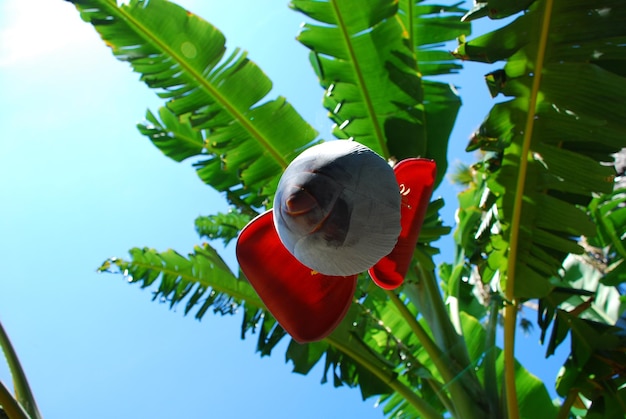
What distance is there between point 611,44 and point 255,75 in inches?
73.9

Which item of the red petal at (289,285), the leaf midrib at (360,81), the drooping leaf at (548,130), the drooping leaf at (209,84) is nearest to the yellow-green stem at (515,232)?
the drooping leaf at (548,130)

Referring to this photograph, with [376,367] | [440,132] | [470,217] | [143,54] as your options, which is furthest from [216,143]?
[470,217]

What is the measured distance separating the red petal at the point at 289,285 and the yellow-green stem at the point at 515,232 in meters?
1.72

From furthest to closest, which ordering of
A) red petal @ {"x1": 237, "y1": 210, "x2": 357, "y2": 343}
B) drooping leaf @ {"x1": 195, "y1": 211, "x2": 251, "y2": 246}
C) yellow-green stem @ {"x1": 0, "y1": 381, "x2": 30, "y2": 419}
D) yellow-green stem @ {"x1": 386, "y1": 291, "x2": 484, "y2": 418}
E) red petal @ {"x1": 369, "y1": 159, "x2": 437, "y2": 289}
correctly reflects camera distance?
drooping leaf @ {"x1": 195, "y1": 211, "x2": 251, "y2": 246}, yellow-green stem @ {"x1": 386, "y1": 291, "x2": 484, "y2": 418}, yellow-green stem @ {"x1": 0, "y1": 381, "x2": 30, "y2": 419}, red petal @ {"x1": 369, "y1": 159, "x2": 437, "y2": 289}, red petal @ {"x1": 237, "y1": 210, "x2": 357, "y2": 343}

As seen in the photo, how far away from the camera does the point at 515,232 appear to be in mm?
2723

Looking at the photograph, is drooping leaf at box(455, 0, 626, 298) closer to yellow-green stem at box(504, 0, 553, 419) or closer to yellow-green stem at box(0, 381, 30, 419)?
yellow-green stem at box(504, 0, 553, 419)

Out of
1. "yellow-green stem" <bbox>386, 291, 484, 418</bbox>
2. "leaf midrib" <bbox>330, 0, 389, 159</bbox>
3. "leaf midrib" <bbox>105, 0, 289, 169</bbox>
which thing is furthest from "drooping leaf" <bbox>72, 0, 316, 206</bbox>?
"yellow-green stem" <bbox>386, 291, 484, 418</bbox>

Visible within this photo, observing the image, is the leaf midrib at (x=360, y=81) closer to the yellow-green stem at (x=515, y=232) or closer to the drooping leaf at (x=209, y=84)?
the drooping leaf at (x=209, y=84)

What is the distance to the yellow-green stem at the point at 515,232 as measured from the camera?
2.28m

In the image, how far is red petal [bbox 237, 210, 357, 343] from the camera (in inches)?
45.4

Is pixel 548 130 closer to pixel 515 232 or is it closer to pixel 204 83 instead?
pixel 515 232

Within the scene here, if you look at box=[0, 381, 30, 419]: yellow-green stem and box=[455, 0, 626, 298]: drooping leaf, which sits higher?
box=[0, 381, 30, 419]: yellow-green stem

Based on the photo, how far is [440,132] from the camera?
10.0 feet

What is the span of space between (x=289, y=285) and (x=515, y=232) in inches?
76.8
